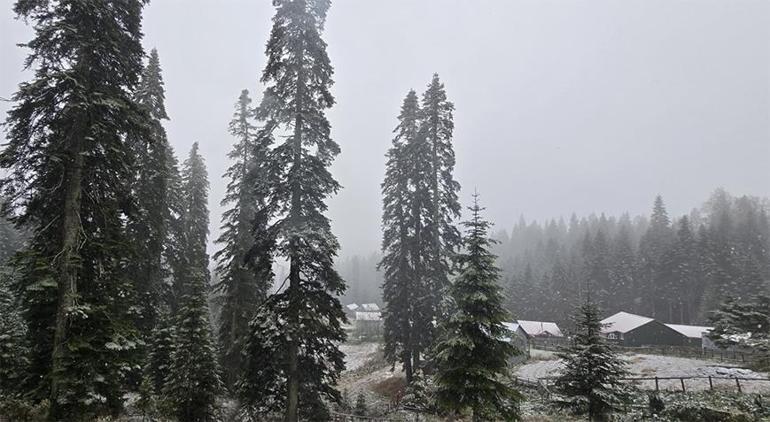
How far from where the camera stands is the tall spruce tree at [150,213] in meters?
20.5

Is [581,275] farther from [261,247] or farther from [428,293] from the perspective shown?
[261,247]

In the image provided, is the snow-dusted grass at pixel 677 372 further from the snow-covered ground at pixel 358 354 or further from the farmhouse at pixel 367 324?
the farmhouse at pixel 367 324

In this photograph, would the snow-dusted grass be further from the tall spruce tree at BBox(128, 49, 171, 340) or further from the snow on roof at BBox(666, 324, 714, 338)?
the tall spruce tree at BBox(128, 49, 171, 340)

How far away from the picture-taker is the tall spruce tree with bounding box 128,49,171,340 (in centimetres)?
2045

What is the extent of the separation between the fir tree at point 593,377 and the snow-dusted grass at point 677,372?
145cm

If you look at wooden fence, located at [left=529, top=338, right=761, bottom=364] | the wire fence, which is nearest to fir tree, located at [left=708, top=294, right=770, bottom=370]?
wooden fence, located at [left=529, top=338, right=761, bottom=364]

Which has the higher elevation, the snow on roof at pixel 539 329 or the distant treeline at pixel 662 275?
the distant treeline at pixel 662 275

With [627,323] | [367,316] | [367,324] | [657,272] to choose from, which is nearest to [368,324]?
[367,324]

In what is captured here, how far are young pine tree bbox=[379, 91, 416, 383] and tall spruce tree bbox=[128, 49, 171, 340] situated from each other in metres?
14.0

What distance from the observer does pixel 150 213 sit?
21.2 m

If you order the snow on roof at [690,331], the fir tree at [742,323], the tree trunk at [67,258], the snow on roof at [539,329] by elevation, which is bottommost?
the snow on roof at [539,329]

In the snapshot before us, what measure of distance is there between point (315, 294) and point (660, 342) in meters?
54.0

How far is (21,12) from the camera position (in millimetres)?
11141

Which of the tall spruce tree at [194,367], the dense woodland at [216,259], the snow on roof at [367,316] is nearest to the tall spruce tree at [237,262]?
the dense woodland at [216,259]
